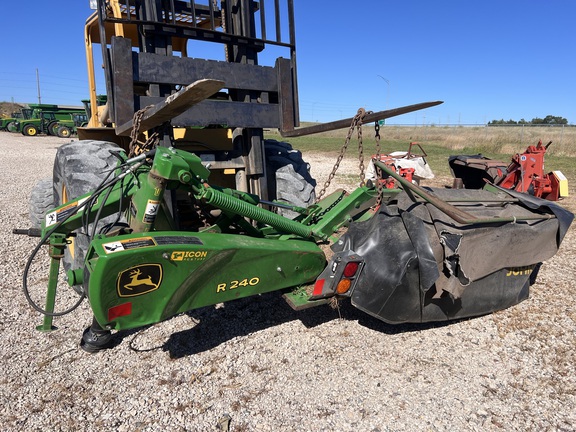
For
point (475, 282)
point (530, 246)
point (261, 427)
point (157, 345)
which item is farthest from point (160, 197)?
point (530, 246)

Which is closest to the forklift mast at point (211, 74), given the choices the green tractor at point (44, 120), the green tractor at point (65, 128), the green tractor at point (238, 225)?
the green tractor at point (238, 225)

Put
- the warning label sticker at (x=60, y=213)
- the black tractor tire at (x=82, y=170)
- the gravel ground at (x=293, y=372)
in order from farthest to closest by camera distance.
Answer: the black tractor tire at (x=82, y=170)
the warning label sticker at (x=60, y=213)
the gravel ground at (x=293, y=372)

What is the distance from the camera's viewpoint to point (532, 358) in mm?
2789

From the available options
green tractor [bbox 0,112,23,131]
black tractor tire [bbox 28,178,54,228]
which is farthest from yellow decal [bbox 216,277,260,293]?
green tractor [bbox 0,112,23,131]

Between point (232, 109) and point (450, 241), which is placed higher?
point (232, 109)

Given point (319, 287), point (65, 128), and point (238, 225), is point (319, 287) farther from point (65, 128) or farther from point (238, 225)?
point (65, 128)

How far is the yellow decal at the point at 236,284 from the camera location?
8.20ft

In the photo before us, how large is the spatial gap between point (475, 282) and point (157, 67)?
290 cm

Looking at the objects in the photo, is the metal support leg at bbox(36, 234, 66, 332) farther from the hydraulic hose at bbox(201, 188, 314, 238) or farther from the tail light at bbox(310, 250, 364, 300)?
the tail light at bbox(310, 250, 364, 300)

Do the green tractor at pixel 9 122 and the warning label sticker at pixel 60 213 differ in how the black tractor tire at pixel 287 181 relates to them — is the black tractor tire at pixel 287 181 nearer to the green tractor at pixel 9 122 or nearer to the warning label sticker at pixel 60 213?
the warning label sticker at pixel 60 213

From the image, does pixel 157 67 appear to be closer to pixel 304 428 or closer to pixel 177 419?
pixel 177 419

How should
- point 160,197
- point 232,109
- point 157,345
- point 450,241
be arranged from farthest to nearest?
point 232,109
point 157,345
point 450,241
point 160,197

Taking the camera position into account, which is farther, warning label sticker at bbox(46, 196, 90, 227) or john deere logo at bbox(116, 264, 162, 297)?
warning label sticker at bbox(46, 196, 90, 227)

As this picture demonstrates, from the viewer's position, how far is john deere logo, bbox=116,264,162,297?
2170 mm
